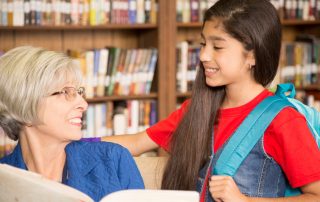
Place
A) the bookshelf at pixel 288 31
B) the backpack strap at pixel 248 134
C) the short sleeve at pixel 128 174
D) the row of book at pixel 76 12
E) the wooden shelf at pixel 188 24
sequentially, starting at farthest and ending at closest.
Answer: the bookshelf at pixel 288 31
the wooden shelf at pixel 188 24
the row of book at pixel 76 12
the backpack strap at pixel 248 134
the short sleeve at pixel 128 174

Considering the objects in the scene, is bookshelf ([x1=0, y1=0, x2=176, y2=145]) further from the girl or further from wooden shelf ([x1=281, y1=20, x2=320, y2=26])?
the girl

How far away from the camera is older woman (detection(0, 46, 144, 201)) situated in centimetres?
165

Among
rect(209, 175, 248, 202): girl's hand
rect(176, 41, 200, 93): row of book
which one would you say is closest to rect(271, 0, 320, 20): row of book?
rect(176, 41, 200, 93): row of book

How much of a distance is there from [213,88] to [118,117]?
1.75 meters

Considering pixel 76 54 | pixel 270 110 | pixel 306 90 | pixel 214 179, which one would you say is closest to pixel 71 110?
pixel 214 179

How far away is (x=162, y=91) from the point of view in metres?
3.85

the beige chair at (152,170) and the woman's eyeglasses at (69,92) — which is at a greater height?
the woman's eyeglasses at (69,92)

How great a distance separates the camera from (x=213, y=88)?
7.00ft

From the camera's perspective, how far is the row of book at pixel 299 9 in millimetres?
4172

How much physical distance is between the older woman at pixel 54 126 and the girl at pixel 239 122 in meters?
0.32

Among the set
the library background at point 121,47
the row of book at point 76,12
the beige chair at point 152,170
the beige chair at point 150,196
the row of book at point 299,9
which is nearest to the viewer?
the beige chair at point 150,196

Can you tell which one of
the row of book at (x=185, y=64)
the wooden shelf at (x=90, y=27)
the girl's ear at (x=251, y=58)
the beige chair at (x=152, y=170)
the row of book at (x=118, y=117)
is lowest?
the row of book at (x=118, y=117)

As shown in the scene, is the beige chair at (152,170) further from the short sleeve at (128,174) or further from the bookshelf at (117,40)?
the bookshelf at (117,40)

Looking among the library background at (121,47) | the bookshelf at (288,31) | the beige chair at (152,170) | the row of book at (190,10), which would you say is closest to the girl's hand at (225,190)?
the beige chair at (152,170)
